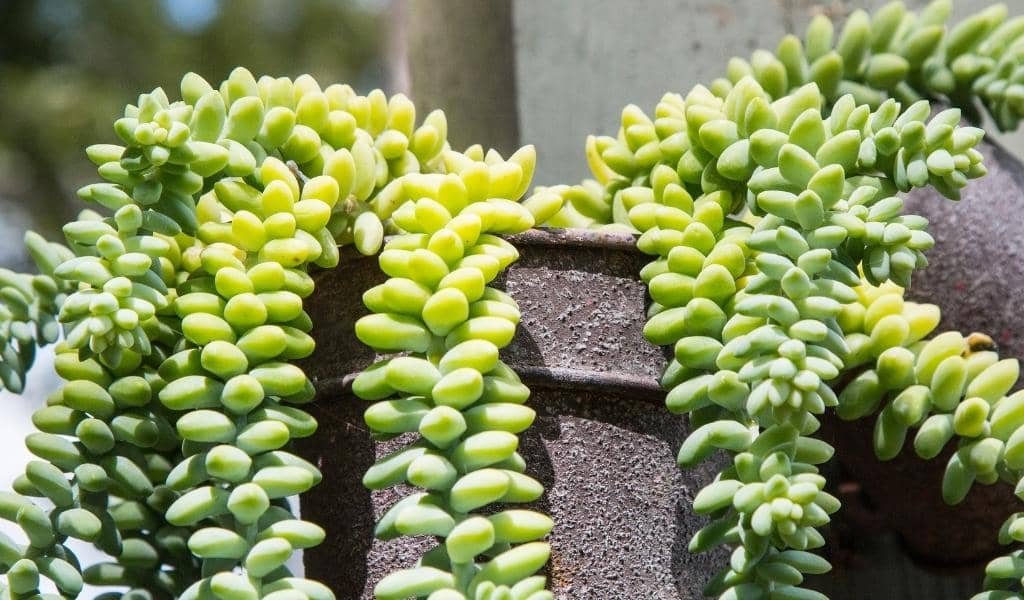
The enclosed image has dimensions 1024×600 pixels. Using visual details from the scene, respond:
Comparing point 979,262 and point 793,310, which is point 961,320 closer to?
point 979,262

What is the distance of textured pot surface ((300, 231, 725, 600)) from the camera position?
0.56 m

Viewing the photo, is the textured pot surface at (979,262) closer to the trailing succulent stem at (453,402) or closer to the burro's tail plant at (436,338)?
the burro's tail plant at (436,338)

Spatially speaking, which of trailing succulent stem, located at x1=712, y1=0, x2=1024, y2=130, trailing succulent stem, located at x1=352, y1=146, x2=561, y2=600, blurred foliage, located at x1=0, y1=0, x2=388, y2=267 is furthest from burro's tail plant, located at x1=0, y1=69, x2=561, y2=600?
blurred foliage, located at x1=0, y1=0, x2=388, y2=267

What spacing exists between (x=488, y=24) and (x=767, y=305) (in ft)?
2.48

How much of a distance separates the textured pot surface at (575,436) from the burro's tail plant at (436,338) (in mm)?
23

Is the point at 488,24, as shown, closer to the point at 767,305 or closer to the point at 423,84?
the point at 423,84

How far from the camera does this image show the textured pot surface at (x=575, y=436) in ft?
1.85

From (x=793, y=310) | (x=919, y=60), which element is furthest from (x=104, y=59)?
(x=793, y=310)

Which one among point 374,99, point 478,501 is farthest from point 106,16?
point 478,501

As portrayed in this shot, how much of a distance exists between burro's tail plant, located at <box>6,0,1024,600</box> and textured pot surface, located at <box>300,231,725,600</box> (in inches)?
0.9

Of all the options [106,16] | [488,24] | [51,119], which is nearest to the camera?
[488,24]

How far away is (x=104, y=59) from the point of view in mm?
2805

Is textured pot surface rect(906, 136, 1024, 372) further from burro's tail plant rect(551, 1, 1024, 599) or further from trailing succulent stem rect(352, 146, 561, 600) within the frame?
trailing succulent stem rect(352, 146, 561, 600)

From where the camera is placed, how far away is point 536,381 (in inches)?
22.3
